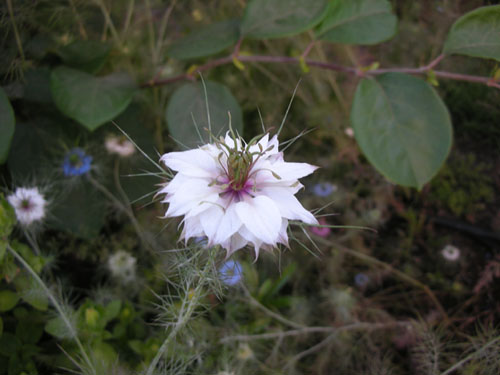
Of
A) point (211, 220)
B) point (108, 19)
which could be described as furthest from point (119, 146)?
point (211, 220)

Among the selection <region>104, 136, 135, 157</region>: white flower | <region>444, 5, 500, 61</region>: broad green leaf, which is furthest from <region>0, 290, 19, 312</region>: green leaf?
<region>444, 5, 500, 61</region>: broad green leaf

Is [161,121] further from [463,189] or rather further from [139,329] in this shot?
[463,189]

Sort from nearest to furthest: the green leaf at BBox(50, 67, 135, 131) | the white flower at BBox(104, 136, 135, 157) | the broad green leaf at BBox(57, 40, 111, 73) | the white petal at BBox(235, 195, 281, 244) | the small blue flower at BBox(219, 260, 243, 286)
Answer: the white petal at BBox(235, 195, 281, 244) → the small blue flower at BBox(219, 260, 243, 286) → the green leaf at BBox(50, 67, 135, 131) → the broad green leaf at BBox(57, 40, 111, 73) → the white flower at BBox(104, 136, 135, 157)

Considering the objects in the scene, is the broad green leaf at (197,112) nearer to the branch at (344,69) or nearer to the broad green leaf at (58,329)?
the branch at (344,69)

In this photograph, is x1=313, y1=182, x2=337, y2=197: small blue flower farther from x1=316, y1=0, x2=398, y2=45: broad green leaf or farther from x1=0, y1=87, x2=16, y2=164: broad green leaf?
x1=0, y1=87, x2=16, y2=164: broad green leaf

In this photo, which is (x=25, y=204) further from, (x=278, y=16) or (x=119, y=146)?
(x=278, y=16)

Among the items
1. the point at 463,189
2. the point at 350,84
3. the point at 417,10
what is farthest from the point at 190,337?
the point at 417,10
